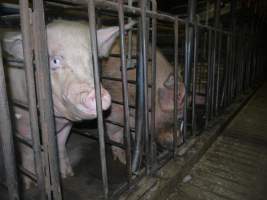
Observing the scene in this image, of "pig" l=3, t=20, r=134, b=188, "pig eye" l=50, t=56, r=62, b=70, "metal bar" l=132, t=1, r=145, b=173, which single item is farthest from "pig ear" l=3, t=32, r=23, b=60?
"metal bar" l=132, t=1, r=145, b=173

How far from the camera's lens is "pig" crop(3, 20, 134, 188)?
1.42 m

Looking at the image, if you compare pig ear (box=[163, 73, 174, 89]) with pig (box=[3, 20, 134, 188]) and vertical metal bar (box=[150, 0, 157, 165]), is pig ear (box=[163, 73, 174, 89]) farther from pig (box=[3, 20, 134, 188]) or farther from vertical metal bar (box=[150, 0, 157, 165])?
pig (box=[3, 20, 134, 188])

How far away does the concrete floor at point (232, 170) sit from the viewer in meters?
1.99

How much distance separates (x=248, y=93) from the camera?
5.15m

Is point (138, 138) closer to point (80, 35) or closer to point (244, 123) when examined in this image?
point (80, 35)

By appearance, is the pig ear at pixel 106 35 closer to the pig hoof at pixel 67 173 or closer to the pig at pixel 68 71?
the pig at pixel 68 71

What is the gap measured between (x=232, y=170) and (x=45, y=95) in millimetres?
1932

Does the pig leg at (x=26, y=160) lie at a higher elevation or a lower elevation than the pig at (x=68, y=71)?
lower

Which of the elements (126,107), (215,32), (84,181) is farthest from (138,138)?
(215,32)

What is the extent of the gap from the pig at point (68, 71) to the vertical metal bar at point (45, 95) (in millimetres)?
282

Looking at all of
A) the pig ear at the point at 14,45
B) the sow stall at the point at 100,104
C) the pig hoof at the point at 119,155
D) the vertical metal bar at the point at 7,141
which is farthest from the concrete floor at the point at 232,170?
the pig ear at the point at 14,45

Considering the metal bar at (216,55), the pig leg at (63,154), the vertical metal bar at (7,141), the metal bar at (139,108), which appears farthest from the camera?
the metal bar at (216,55)

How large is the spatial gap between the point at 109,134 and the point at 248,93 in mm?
3643

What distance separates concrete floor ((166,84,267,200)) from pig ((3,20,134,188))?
104cm
